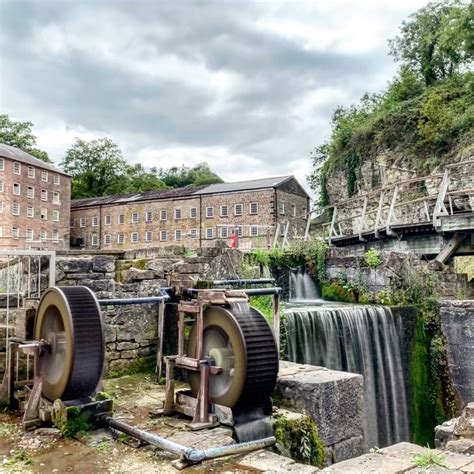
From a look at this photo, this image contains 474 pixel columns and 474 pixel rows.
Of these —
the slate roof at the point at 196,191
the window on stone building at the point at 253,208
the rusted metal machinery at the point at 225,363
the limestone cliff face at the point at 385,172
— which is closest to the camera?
the rusted metal machinery at the point at 225,363

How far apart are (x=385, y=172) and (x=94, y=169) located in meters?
45.2

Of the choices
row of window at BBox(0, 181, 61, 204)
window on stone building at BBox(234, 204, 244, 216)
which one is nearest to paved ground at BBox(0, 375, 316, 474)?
window on stone building at BBox(234, 204, 244, 216)

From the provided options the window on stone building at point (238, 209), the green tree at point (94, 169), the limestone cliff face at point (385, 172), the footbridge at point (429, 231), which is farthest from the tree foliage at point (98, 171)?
the footbridge at point (429, 231)

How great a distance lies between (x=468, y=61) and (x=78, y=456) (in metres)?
31.7

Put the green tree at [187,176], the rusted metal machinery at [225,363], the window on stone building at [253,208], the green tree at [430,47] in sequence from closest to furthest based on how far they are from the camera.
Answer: the rusted metal machinery at [225,363]
the green tree at [430,47]
the window on stone building at [253,208]
the green tree at [187,176]

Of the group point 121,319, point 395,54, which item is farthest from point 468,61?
point 121,319

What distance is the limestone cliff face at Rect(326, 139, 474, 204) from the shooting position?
75.9 ft

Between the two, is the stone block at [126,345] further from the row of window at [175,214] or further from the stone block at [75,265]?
the row of window at [175,214]

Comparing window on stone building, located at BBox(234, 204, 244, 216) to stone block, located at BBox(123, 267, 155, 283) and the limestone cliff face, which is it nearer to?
the limestone cliff face

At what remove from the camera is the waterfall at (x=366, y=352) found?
8250 mm

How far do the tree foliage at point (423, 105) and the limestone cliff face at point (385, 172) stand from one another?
280 millimetres

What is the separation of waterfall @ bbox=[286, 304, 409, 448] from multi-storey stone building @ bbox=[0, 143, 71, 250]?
4014 centimetres

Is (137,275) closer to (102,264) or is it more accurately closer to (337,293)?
(102,264)

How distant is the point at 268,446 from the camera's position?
3.70 metres
